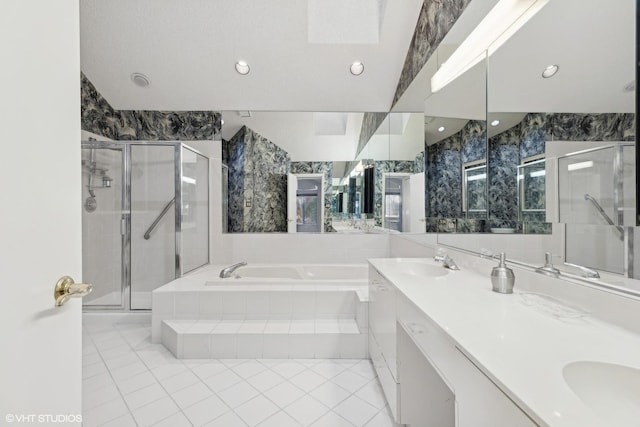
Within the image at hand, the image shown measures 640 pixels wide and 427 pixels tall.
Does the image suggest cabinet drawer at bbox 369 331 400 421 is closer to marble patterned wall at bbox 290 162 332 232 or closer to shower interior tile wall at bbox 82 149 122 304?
marble patterned wall at bbox 290 162 332 232

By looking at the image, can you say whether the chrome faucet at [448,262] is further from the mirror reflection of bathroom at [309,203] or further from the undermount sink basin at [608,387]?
the mirror reflection of bathroom at [309,203]

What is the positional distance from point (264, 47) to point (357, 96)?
3.76ft

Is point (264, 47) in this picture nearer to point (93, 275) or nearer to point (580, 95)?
point (580, 95)

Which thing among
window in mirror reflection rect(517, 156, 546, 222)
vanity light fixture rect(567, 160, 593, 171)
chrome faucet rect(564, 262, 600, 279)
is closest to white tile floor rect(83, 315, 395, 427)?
chrome faucet rect(564, 262, 600, 279)

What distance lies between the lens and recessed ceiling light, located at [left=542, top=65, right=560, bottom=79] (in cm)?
107

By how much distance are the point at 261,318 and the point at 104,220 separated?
93.7 inches

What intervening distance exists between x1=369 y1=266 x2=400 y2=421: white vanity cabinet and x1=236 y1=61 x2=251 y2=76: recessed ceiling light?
248 centimetres

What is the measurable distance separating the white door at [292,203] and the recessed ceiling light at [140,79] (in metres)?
1.91

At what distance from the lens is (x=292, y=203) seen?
352 cm

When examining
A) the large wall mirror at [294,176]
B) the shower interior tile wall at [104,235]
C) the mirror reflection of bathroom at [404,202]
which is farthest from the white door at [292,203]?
the shower interior tile wall at [104,235]

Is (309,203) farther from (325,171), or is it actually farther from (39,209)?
(39,209)

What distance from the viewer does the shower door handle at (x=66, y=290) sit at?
61 centimetres

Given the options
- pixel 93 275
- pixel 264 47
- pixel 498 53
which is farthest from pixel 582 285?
pixel 93 275

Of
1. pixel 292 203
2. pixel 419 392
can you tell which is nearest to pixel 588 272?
pixel 419 392
